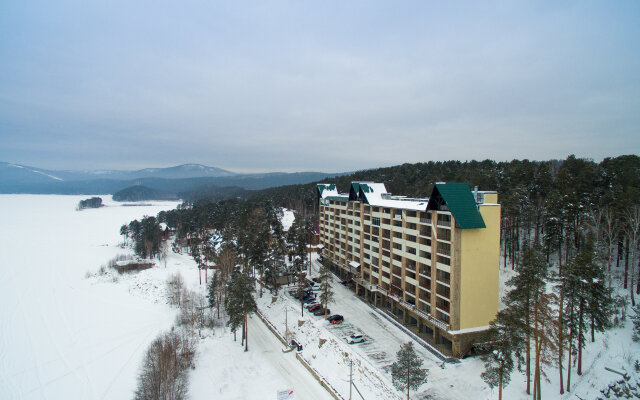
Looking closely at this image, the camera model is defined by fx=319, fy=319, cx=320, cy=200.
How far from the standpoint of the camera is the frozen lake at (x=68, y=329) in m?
31.9

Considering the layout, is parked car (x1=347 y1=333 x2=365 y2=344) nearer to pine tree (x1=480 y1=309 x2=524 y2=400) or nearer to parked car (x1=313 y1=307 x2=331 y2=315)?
parked car (x1=313 y1=307 x2=331 y2=315)

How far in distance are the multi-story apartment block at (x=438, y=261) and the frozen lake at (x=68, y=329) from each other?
30342 mm

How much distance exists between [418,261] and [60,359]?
42.6 m

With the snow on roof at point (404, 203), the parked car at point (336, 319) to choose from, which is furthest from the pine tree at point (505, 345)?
the parked car at point (336, 319)

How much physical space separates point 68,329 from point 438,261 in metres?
49.9

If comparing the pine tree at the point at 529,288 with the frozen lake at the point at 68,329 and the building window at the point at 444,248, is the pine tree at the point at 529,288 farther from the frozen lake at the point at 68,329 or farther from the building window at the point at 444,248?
the frozen lake at the point at 68,329

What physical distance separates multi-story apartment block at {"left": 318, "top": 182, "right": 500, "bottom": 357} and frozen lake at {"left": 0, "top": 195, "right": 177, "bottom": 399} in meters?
30.3

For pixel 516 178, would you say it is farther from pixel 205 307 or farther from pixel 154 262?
pixel 154 262

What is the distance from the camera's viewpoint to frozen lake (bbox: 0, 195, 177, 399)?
31922mm

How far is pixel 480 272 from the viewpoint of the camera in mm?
32406

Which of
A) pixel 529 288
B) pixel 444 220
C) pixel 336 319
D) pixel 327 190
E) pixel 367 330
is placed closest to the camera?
pixel 529 288

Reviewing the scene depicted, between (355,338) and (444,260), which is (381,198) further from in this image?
(355,338)

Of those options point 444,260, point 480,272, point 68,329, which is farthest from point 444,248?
point 68,329

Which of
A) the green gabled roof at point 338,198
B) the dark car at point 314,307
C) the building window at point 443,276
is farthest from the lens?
the green gabled roof at point 338,198
